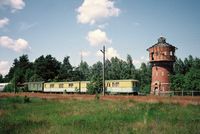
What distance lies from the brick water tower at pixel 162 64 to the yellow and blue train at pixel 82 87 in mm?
6906

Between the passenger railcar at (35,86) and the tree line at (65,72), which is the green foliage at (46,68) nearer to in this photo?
the tree line at (65,72)

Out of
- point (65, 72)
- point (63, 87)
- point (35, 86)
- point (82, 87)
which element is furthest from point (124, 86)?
point (65, 72)

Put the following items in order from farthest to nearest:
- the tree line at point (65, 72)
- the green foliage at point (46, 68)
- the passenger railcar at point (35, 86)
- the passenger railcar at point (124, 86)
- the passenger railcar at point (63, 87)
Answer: the green foliage at point (46, 68), the tree line at point (65, 72), the passenger railcar at point (35, 86), the passenger railcar at point (63, 87), the passenger railcar at point (124, 86)

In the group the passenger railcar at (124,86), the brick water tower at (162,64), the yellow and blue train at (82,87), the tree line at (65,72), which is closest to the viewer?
the passenger railcar at (124,86)

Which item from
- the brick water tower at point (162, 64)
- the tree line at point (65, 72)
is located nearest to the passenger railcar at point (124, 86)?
the brick water tower at point (162, 64)

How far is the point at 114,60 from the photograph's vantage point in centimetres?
11888

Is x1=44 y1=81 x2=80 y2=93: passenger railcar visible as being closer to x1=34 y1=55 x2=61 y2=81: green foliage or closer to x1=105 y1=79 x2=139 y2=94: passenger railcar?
x1=105 y1=79 x2=139 y2=94: passenger railcar

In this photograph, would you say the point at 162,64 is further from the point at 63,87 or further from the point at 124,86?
the point at 63,87

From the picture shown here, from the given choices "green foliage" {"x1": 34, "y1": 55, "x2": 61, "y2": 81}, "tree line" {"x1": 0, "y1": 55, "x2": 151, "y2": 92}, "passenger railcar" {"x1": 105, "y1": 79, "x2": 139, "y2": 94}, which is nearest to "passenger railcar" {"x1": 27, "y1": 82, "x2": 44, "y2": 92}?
"tree line" {"x1": 0, "y1": 55, "x2": 151, "y2": 92}

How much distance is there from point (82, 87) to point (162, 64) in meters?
17.5

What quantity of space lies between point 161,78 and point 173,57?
5.32 metres

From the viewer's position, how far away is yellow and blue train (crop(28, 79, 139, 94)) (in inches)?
1907

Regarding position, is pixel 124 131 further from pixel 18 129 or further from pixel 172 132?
pixel 18 129

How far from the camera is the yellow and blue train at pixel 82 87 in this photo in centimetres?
4844
